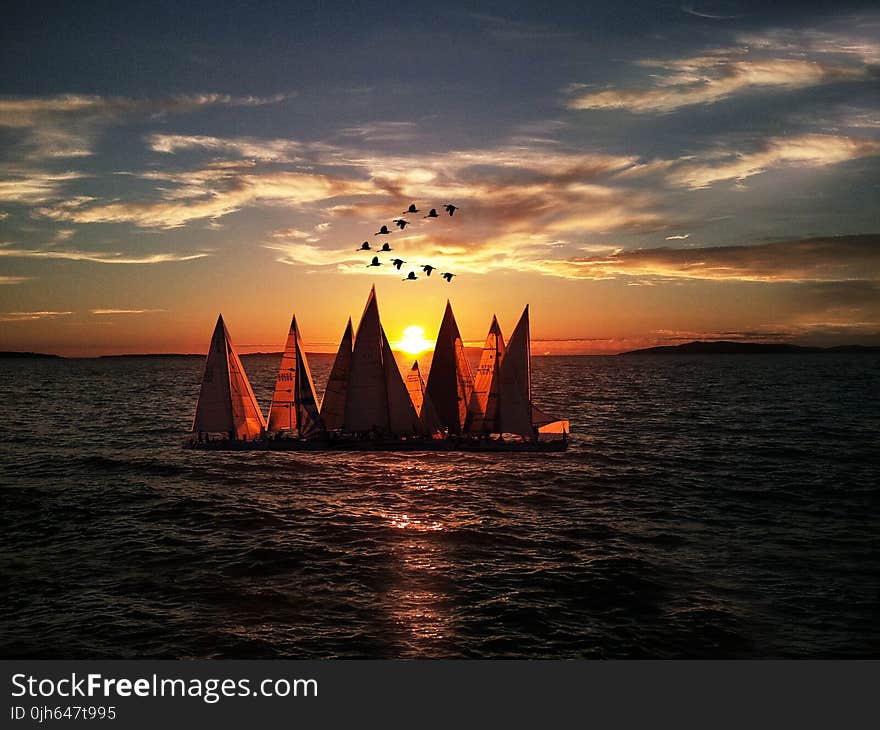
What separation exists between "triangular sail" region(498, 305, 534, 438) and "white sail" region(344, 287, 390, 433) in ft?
33.0

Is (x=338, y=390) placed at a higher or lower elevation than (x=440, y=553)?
higher

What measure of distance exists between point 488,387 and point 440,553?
982 inches

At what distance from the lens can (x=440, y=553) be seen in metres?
29.9

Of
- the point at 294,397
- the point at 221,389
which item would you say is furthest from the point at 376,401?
the point at 221,389

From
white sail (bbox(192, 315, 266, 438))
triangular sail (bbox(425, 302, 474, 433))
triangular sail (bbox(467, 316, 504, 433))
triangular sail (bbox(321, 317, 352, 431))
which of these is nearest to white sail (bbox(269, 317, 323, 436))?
triangular sail (bbox(321, 317, 352, 431))

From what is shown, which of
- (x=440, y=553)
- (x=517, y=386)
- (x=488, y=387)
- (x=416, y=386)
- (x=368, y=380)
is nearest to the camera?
(x=440, y=553)

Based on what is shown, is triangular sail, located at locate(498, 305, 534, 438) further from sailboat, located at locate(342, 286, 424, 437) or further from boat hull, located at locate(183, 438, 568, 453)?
sailboat, located at locate(342, 286, 424, 437)

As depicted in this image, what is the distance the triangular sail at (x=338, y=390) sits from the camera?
2132 inches

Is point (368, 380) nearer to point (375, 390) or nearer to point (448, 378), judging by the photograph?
point (375, 390)

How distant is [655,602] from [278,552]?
17128 millimetres

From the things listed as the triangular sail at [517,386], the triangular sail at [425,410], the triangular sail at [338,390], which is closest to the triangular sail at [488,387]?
the triangular sail at [517,386]

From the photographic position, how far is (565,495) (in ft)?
137

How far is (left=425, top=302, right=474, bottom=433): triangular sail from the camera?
185 feet
